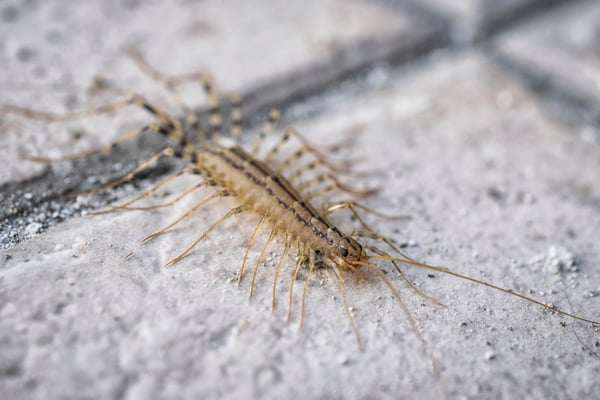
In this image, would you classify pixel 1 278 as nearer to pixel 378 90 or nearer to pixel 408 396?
pixel 408 396

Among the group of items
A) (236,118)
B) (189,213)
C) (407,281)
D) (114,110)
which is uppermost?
(114,110)

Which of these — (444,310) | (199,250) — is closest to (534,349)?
(444,310)

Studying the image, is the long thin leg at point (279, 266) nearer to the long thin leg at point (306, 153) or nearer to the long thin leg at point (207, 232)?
the long thin leg at point (207, 232)

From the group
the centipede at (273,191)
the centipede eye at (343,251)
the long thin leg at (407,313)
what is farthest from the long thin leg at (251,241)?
the long thin leg at (407,313)

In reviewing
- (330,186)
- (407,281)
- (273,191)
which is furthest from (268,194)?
(407,281)

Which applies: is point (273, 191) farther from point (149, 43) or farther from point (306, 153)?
point (149, 43)
